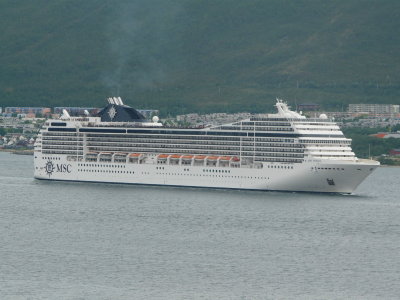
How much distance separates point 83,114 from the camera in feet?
320

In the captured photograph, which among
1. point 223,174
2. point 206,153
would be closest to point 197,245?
point 223,174

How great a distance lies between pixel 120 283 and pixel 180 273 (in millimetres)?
2997

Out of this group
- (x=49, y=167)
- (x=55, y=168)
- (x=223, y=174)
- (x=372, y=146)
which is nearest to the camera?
(x=223, y=174)

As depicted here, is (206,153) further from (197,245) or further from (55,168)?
(197,245)

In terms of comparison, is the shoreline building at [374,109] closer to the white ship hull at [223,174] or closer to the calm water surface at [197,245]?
the white ship hull at [223,174]

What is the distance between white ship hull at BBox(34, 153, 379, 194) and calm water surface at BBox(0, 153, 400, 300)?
46.5 inches

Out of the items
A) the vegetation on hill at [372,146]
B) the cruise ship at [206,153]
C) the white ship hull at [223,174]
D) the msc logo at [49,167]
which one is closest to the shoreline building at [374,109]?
the vegetation on hill at [372,146]

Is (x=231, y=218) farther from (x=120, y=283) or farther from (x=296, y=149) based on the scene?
(x=120, y=283)

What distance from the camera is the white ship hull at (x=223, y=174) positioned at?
261 ft

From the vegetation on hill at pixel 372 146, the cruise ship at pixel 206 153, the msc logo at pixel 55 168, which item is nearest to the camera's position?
the cruise ship at pixel 206 153

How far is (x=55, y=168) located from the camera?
92.8 meters

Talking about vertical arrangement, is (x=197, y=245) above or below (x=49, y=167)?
below

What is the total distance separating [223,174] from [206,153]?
136 inches

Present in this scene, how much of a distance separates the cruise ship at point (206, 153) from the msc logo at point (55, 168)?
A: 7cm
